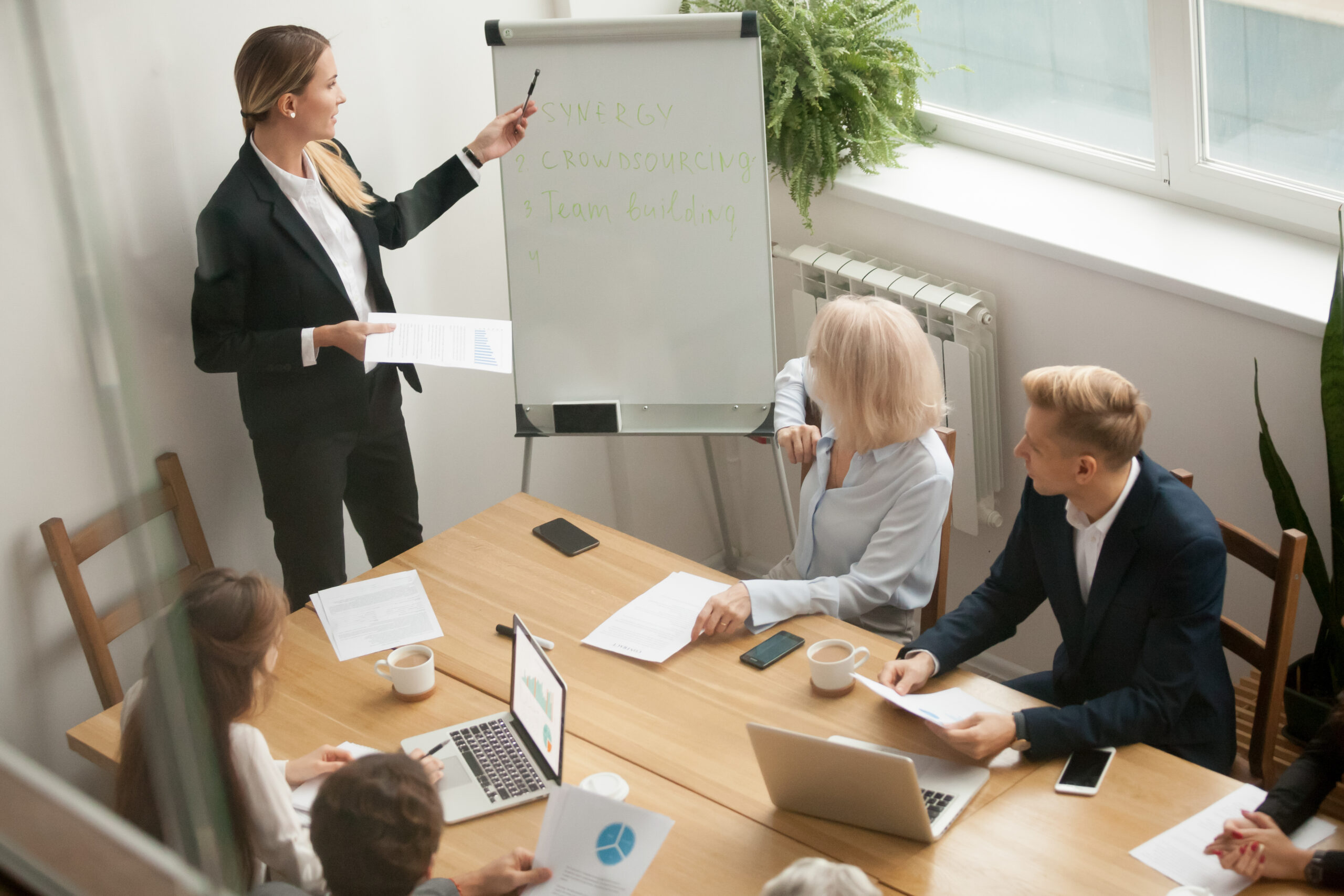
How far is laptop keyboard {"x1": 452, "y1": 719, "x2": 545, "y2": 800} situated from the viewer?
5.53ft

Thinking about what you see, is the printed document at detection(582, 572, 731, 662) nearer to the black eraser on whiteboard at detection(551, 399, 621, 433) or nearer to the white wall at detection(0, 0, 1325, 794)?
the black eraser on whiteboard at detection(551, 399, 621, 433)

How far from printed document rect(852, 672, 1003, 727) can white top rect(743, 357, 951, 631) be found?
0.84ft

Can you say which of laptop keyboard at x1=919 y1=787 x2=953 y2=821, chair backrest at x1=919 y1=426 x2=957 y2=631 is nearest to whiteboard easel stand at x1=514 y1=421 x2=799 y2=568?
chair backrest at x1=919 y1=426 x2=957 y2=631

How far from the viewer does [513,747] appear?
1.77 meters

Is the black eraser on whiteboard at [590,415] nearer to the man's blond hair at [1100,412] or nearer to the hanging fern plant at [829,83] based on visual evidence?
the hanging fern plant at [829,83]

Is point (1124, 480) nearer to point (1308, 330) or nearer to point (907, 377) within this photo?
point (907, 377)

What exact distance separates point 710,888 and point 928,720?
15.4 inches

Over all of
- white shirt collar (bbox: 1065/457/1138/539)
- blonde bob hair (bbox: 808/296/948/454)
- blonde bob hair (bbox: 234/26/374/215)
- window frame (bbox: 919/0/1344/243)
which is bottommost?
white shirt collar (bbox: 1065/457/1138/539)

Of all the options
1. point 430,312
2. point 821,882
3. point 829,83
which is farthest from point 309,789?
point 829,83

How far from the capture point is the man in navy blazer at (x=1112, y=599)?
166 centimetres

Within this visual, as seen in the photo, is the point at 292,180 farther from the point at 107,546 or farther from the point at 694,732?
the point at 107,546

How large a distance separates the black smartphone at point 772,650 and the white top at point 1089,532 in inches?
19.5

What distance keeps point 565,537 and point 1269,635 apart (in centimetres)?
133

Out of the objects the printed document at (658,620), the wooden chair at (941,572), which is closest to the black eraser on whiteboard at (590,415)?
the wooden chair at (941,572)
